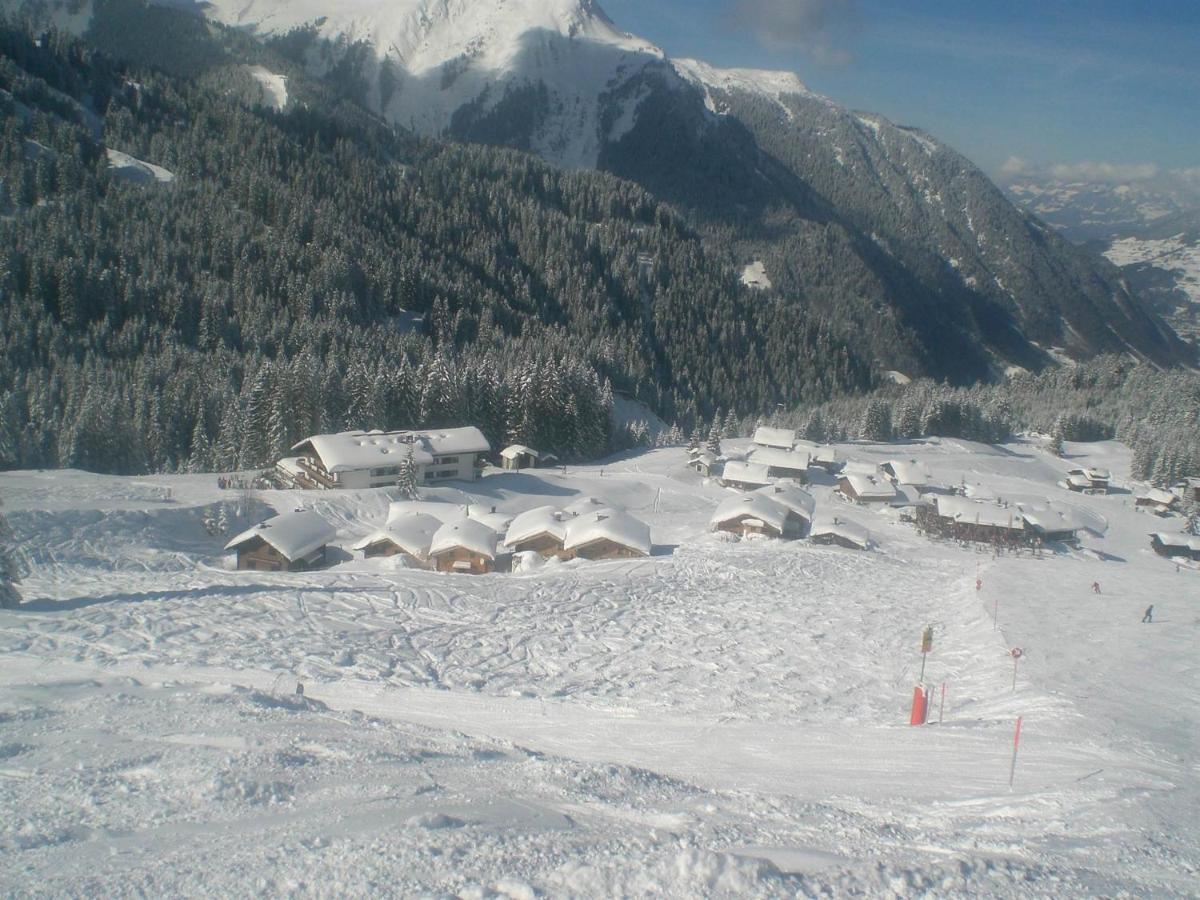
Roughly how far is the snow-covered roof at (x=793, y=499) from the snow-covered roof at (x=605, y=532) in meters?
11.9

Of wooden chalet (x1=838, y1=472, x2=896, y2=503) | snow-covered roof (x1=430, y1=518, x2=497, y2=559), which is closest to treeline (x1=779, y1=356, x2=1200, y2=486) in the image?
wooden chalet (x1=838, y1=472, x2=896, y2=503)

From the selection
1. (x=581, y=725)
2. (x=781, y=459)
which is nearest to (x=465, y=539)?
(x=581, y=725)

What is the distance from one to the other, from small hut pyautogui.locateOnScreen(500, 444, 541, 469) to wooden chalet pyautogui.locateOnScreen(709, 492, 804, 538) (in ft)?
63.7

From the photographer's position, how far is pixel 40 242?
278ft

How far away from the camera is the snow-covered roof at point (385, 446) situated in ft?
151

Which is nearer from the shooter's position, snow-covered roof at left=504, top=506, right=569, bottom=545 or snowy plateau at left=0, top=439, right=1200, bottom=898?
snowy plateau at left=0, top=439, right=1200, bottom=898

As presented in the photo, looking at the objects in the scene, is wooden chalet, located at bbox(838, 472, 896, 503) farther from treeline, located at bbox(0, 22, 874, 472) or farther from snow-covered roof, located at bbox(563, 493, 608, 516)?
snow-covered roof, located at bbox(563, 493, 608, 516)

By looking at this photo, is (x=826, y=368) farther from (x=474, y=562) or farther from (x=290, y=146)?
(x=474, y=562)

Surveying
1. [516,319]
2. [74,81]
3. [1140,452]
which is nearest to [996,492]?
[1140,452]

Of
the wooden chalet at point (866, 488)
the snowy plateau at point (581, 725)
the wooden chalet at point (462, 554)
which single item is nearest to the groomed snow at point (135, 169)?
the snowy plateau at point (581, 725)

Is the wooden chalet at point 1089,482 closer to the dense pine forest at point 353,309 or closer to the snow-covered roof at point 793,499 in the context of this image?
the dense pine forest at point 353,309

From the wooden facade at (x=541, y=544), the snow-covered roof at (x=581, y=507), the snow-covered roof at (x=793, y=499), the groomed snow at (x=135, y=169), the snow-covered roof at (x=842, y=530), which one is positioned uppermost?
the groomed snow at (x=135, y=169)

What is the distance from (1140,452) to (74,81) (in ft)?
524

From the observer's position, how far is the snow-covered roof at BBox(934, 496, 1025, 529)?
46531 millimetres
